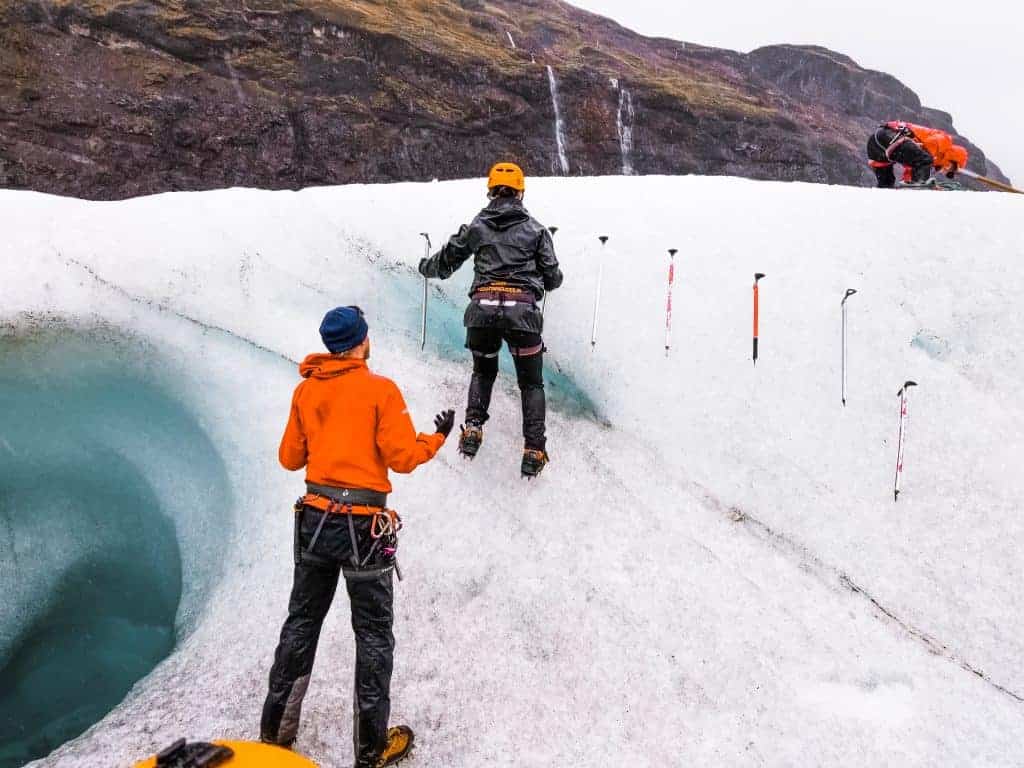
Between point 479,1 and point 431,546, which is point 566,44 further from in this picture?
point 431,546

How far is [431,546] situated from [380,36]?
1664 inches

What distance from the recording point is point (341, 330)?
3363 millimetres

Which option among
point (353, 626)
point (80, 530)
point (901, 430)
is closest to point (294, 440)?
point (353, 626)

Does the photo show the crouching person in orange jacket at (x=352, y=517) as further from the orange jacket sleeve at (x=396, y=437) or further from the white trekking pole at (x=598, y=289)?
the white trekking pole at (x=598, y=289)

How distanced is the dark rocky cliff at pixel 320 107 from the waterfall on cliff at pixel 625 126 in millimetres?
147

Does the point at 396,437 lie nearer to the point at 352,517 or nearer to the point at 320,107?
the point at 352,517

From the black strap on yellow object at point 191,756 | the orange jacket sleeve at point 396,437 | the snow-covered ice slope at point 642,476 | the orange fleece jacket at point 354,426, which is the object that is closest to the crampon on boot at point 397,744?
the snow-covered ice slope at point 642,476

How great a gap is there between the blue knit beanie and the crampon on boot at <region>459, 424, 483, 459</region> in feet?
6.53

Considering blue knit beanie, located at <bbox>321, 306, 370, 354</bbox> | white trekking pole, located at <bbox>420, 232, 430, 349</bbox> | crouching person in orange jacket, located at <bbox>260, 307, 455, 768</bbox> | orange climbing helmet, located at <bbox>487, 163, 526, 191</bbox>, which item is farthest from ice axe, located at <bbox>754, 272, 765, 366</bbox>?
blue knit beanie, located at <bbox>321, 306, 370, 354</bbox>

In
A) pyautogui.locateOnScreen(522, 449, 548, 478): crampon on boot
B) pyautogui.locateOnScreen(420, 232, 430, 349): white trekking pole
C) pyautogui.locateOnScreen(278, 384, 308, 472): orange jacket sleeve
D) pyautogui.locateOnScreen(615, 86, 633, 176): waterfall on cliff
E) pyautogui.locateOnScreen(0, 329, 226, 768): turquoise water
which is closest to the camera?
pyautogui.locateOnScreen(278, 384, 308, 472): orange jacket sleeve

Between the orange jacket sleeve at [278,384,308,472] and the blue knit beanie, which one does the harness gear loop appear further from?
the blue knit beanie

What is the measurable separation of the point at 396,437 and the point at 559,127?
139 feet

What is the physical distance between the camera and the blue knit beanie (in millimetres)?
3363

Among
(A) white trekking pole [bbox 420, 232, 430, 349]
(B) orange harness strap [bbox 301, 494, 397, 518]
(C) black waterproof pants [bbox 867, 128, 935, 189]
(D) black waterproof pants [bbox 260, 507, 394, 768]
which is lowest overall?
(D) black waterproof pants [bbox 260, 507, 394, 768]
